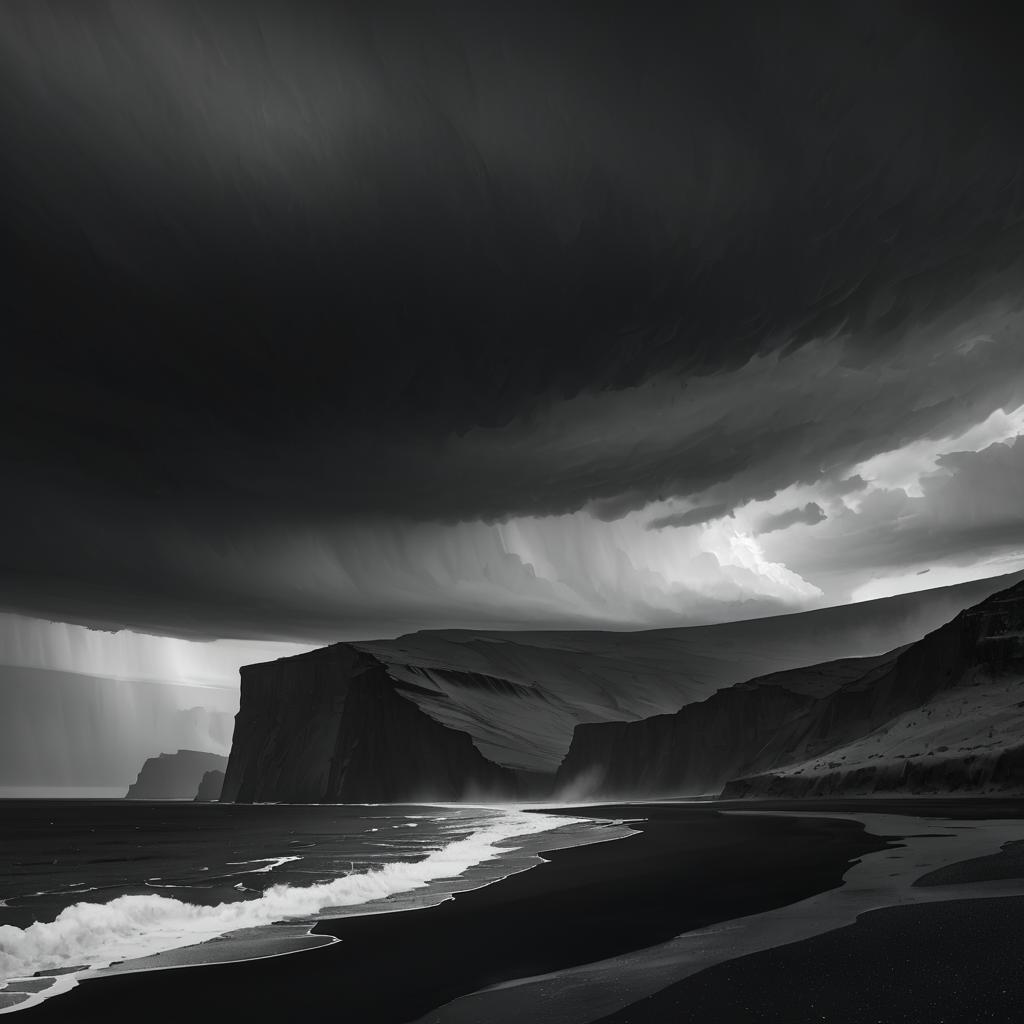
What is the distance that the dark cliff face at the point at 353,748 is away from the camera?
539ft

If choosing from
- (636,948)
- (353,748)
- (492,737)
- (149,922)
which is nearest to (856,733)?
(149,922)

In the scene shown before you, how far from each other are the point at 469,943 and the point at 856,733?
93150mm

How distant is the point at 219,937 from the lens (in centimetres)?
1255

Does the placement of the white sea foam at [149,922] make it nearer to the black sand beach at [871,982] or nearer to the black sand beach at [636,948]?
the black sand beach at [636,948]

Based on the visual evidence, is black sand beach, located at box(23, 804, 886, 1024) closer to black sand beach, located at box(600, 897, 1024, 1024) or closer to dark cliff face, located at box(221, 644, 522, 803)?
black sand beach, located at box(600, 897, 1024, 1024)

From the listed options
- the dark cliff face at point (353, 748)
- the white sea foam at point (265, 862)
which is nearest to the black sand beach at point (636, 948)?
the white sea foam at point (265, 862)

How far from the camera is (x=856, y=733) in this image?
93.9 metres

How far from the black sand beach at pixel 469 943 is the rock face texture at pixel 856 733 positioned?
41.2m

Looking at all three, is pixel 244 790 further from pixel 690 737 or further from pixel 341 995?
pixel 341 995

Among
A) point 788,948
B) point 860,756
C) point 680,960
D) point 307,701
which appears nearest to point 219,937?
point 680,960

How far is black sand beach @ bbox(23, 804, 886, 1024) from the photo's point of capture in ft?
25.8

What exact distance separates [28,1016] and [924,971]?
7.62 m

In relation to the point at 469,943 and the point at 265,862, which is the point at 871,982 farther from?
the point at 265,862

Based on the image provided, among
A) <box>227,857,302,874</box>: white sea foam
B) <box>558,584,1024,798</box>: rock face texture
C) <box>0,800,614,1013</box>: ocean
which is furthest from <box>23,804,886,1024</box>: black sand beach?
<box>558,584,1024,798</box>: rock face texture
